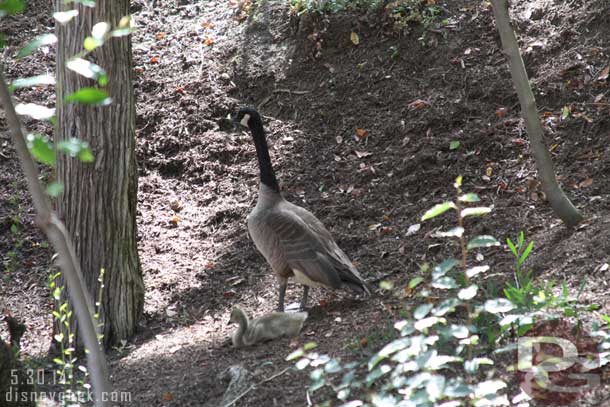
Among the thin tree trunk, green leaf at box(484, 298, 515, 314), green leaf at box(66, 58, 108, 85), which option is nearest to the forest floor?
the thin tree trunk

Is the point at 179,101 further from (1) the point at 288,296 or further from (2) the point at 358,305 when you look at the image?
(2) the point at 358,305

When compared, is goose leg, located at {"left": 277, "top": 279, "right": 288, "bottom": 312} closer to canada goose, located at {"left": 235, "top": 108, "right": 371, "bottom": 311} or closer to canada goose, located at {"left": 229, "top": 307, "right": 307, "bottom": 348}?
canada goose, located at {"left": 235, "top": 108, "right": 371, "bottom": 311}

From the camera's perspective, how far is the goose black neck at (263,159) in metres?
6.67

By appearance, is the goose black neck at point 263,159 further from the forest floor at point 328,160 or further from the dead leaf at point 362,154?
the dead leaf at point 362,154

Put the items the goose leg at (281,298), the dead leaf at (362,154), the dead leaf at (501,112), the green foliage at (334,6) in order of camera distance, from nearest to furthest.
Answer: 1. the goose leg at (281,298)
2. the dead leaf at (501,112)
3. the dead leaf at (362,154)
4. the green foliage at (334,6)

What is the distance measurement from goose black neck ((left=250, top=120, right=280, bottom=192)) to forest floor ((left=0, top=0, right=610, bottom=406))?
0.99 m

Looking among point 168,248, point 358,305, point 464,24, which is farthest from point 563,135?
point 168,248

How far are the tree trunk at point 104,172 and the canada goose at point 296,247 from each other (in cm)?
112

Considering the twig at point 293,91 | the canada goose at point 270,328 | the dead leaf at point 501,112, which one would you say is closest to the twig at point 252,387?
the canada goose at point 270,328

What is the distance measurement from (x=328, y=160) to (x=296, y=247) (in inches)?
92.6

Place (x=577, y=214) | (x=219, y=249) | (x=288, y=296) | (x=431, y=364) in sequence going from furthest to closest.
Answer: (x=219, y=249) → (x=288, y=296) → (x=577, y=214) → (x=431, y=364)

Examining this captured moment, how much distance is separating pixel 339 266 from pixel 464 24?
166 inches

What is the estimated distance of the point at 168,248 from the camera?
25.8ft

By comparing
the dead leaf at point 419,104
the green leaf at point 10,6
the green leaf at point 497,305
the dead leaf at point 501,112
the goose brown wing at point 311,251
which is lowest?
the goose brown wing at point 311,251
